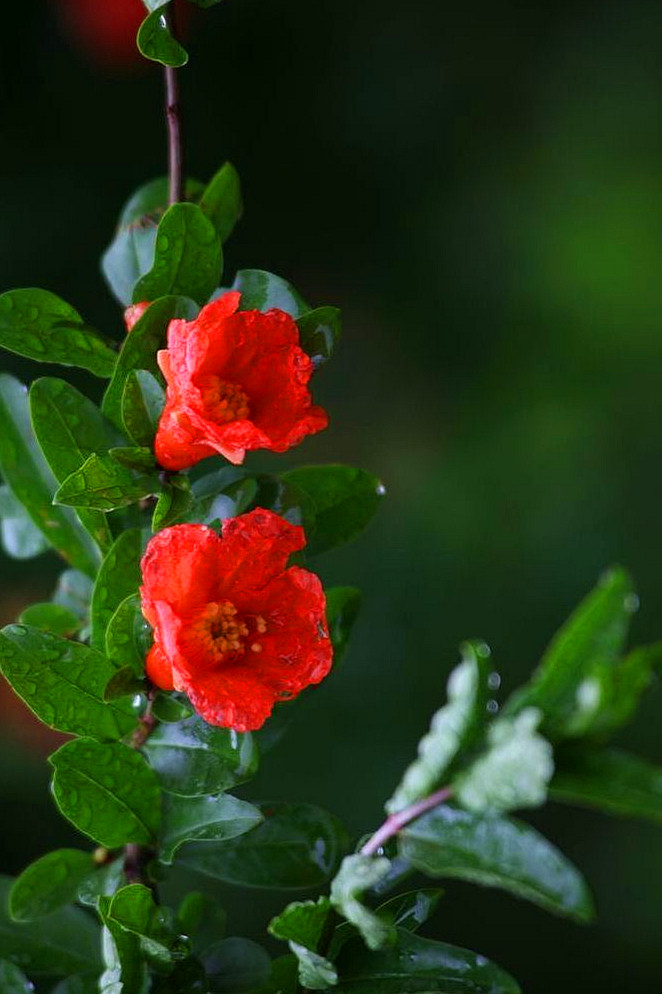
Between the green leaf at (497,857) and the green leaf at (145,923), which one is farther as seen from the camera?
the green leaf at (145,923)

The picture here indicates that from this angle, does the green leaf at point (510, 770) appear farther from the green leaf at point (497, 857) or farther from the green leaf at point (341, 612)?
the green leaf at point (341, 612)

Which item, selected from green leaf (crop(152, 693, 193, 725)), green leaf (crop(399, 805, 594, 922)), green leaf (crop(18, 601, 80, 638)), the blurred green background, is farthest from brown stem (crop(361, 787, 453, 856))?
the blurred green background

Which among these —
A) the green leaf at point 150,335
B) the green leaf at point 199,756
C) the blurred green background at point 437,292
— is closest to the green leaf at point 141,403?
the green leaf at point 150,335

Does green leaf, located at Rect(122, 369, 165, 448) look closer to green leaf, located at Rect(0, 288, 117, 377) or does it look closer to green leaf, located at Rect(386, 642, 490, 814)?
green leaf, located at Rect(0, 288, 117, 377)

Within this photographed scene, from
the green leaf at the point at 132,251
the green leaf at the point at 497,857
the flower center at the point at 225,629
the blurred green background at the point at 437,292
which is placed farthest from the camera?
the blurred green background at the point at 437,292

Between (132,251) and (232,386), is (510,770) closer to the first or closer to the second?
(232,386)

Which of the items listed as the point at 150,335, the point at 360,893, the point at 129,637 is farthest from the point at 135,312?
the point at 360,893

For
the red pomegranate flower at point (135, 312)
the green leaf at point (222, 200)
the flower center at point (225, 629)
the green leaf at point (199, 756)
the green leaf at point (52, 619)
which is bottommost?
the green leaf at point (199, 756)

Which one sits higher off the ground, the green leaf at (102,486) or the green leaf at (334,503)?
the green leaf at (102,486)
